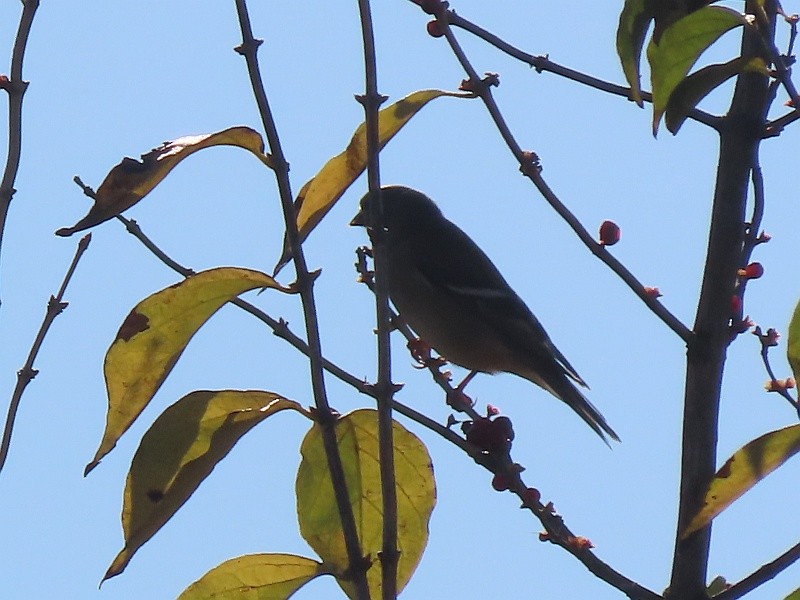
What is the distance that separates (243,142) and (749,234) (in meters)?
0.95

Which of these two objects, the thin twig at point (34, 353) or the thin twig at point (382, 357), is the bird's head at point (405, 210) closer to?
the thin twig at point (34, 353)

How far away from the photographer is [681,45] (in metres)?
1.71

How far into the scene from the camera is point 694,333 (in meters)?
1.94

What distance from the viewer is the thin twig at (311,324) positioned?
1521 mm

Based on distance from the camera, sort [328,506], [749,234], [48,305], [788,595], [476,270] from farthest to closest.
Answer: [476,270], [48,305], [749,234], [328,506], [788,595]

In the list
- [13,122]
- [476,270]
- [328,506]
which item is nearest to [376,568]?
[328,506]

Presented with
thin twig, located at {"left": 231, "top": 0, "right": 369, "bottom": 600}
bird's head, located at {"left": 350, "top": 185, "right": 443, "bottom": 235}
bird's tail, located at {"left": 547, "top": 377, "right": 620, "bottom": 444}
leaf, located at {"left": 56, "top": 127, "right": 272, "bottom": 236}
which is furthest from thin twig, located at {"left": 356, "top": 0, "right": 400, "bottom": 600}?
bird's head, located at {"left": 350, "top": 185, "right": 443, "bottom": 235}

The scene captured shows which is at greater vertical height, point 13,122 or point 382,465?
point 13,122

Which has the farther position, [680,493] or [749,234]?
[749,234]

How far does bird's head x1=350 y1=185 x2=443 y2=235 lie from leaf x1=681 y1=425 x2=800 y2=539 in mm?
4572

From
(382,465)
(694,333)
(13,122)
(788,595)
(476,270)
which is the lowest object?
(788,595)

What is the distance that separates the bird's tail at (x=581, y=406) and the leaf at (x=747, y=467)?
→ 2.91 metres

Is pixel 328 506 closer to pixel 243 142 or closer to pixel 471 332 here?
pixel 243 142

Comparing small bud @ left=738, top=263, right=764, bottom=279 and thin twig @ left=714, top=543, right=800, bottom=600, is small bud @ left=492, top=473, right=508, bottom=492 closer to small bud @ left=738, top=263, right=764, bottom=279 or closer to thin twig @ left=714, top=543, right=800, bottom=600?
thin twig @ left=714, top=543, right=800, bottom=600
